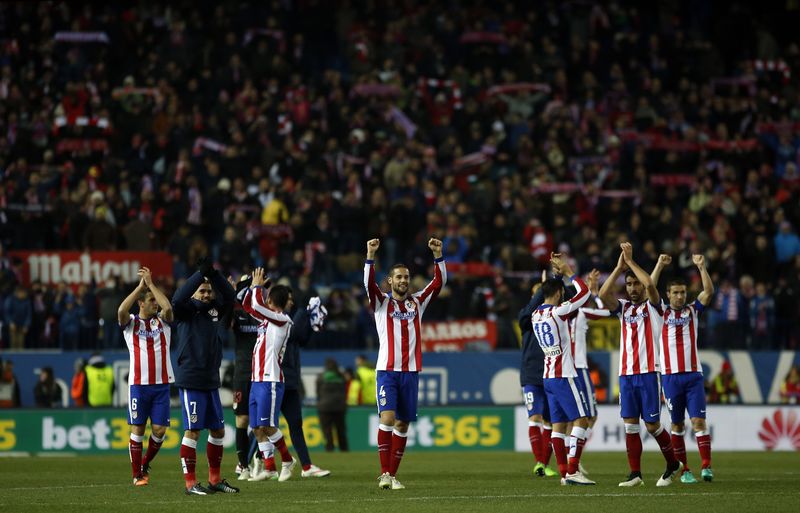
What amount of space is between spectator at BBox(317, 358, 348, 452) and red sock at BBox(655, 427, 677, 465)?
10796 mm

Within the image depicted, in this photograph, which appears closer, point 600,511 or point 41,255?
point 600,511

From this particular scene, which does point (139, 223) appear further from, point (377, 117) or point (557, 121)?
point (557, 121)

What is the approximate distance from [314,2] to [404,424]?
24820mm

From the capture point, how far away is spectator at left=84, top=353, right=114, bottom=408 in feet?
87.2

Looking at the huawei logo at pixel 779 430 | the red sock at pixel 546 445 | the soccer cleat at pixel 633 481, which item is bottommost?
the huawei logo at pixel 779 430

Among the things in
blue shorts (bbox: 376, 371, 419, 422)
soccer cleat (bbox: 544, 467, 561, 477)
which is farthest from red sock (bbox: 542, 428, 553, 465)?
blue shorts (bbox: 376, 371, 419, 422)

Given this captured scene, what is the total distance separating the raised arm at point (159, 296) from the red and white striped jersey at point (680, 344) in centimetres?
576

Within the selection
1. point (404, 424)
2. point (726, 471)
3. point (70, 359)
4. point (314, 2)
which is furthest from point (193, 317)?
point (314, 2)

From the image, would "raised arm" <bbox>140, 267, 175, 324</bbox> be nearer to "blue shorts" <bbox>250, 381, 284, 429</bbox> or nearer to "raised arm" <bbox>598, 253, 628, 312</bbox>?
"blue shorts" <bbox>250, 381, 284, 429</bbox>

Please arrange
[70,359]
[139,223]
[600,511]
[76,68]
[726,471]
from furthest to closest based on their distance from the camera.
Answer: [76,68], [139,223], [70,359], [726,471], [600,511]

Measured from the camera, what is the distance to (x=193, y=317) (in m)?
15.3

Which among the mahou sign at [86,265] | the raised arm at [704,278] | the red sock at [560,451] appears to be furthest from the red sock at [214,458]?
the mahou sign at [86,265]

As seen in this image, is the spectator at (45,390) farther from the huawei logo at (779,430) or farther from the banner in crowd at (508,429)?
the huawei logo at (779,430)

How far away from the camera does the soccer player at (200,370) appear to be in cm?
1507
